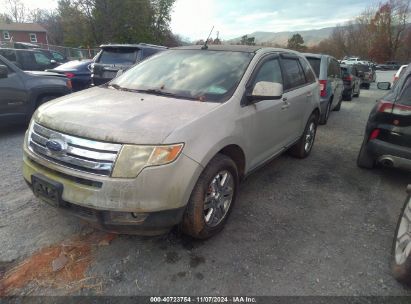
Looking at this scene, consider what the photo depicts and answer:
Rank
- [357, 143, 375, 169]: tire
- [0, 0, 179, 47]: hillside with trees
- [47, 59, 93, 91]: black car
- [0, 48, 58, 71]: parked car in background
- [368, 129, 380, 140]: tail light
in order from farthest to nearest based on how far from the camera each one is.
→ [0, 0, 179, 47]: hillside with trees → [0, 48, 58, 71]: parked car in background → [47, 59, 93, 91]: black car → [357, 143, 375, 169]: tire → [368, 129, 380, 140]: tail light

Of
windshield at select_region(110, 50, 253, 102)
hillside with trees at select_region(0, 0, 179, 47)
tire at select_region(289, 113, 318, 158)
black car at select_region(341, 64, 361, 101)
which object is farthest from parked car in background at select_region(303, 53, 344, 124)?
hillside with trees at select_region(0, 0, 179, 47)

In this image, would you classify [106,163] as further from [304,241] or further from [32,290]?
[304,241]

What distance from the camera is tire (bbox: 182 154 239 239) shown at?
2.54m

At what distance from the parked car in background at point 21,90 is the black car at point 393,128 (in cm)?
592

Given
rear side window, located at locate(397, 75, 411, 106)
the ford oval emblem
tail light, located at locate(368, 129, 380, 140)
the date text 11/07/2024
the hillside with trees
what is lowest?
the date text 11/07/2024

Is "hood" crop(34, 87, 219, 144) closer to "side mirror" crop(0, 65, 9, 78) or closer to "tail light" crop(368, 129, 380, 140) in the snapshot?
"tail light" crop(368, 129, 380, 140)

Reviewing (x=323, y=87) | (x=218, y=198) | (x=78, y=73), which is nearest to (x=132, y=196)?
(x=218, y=198)

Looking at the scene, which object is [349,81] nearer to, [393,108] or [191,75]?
[393,108]

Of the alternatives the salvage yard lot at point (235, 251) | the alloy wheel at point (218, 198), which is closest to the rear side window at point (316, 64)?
the salvage yard lot at point (235, 251)

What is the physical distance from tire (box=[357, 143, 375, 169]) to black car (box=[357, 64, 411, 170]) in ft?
1.23

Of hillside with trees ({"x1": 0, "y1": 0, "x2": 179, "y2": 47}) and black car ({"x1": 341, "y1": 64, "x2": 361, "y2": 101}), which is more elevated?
hillside with trees ({"x1": 0, "y1": 0, "x2": 179, "y2": 47})

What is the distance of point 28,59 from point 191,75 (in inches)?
431

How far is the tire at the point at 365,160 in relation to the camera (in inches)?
178

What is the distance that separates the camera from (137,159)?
7.22 feet
